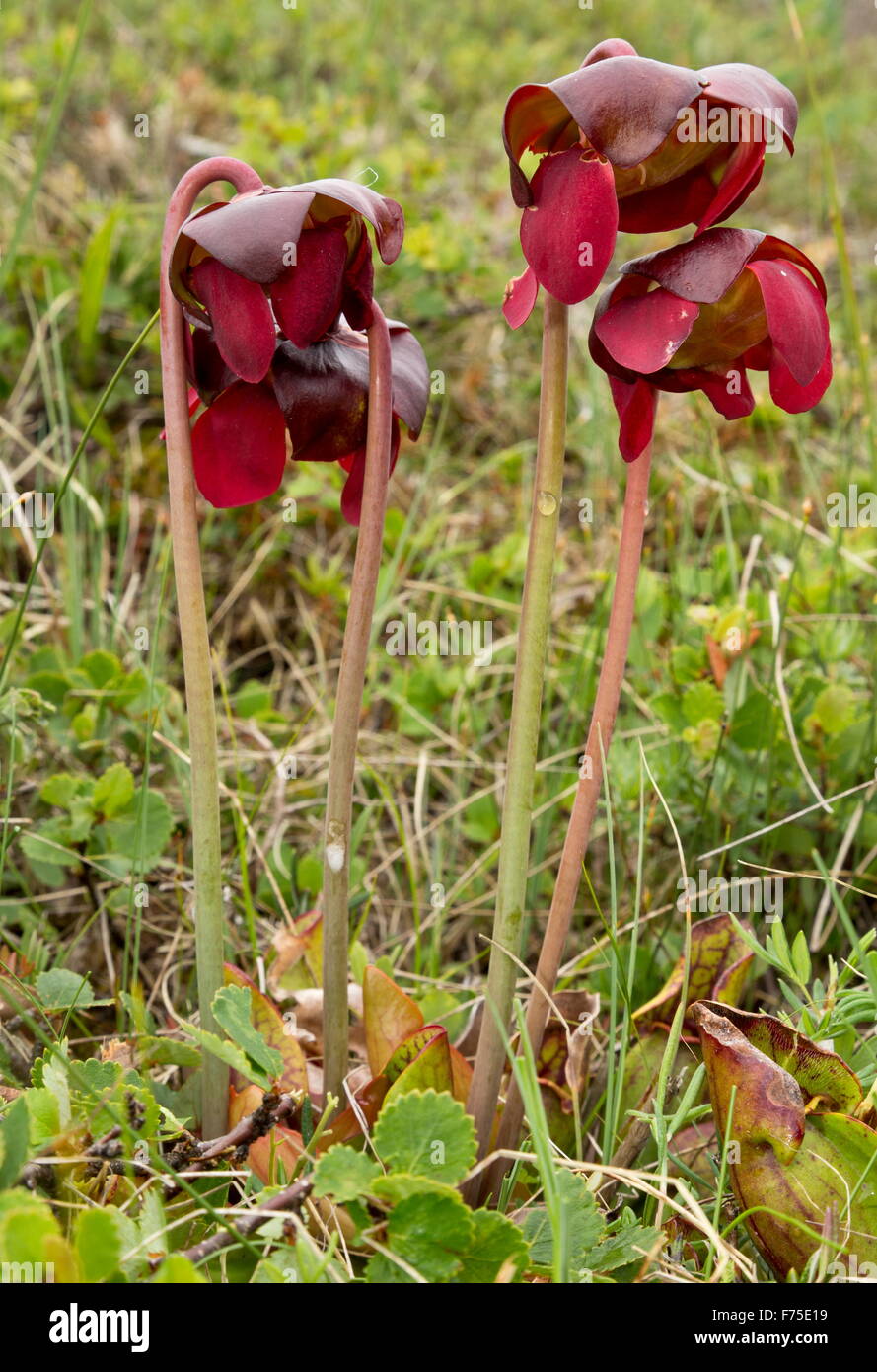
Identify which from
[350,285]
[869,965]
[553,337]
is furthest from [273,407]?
[869,965]

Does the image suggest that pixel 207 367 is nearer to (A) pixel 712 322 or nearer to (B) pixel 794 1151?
(A) pixel 712 322

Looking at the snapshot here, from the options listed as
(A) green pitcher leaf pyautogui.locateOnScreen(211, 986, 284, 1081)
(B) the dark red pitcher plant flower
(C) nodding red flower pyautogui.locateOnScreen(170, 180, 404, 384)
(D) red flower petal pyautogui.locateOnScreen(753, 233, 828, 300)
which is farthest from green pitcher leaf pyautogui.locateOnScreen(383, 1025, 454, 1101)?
(D) red flower petal pyautogui.locateOnScreen(753, 233, 828, 300)

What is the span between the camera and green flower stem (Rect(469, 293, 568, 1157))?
107cm

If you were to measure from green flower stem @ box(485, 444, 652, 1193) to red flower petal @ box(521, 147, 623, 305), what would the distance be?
0.20 metres

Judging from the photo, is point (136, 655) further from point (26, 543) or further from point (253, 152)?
point (253, 152)

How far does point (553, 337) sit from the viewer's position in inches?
41.7

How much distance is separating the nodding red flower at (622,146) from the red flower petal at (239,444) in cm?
29

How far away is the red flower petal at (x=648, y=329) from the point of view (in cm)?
98

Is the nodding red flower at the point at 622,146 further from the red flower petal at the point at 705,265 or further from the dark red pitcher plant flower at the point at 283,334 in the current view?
the dark red pitcher plant flower at the point at 283,334

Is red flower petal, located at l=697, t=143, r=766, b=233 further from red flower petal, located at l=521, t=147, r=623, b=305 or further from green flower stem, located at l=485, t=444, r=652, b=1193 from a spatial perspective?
green flower stem, located at l=485, t=444, r=652, b=1193

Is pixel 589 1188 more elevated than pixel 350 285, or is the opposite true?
pixel 350 285

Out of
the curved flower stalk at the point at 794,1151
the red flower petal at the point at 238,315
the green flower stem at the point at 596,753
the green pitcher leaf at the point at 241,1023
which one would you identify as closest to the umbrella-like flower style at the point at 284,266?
the red flower petal at the point at 238,315
